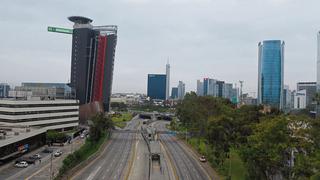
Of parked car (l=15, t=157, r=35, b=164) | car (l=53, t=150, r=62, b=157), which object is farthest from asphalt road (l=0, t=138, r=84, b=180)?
car (l=53, t=150, r=62, b=157)

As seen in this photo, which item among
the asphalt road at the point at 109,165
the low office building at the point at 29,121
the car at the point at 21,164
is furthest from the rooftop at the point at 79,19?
the car at the point at 21,164

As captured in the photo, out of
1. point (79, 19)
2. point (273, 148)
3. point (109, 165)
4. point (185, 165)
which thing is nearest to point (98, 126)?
point (109, 165)

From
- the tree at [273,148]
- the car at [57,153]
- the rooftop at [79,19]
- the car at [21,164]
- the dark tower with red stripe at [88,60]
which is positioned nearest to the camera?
the tree at [273,148]

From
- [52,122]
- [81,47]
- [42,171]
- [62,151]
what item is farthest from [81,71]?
[42,171]

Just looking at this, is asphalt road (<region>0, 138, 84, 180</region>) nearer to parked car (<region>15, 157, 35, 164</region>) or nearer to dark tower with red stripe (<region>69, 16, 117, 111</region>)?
parked car (<region>15, 157, 35, 164</region>)

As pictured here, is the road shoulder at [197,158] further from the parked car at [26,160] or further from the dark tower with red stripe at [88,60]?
the dark tower with red stripe at [88,60]

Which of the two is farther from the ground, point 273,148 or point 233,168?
point 273,148

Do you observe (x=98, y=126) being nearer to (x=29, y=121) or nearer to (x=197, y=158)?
(x=29, y=121)

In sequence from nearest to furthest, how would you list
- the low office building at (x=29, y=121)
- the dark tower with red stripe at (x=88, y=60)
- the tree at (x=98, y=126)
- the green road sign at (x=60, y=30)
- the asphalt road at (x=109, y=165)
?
the asphalt road at (x=109, y=165), the low office building at (x=29, y=121), the tree at (x=98, y=126), the dark tower with red stripe at (x=88, y=60), the green road sign at (x=60, y=30)
